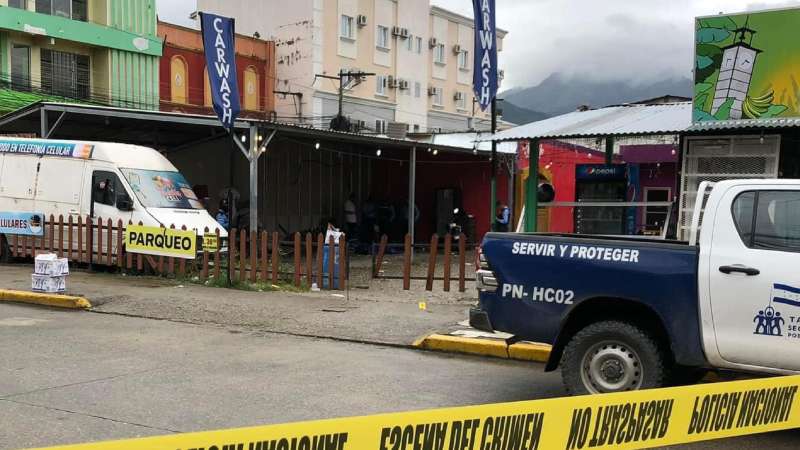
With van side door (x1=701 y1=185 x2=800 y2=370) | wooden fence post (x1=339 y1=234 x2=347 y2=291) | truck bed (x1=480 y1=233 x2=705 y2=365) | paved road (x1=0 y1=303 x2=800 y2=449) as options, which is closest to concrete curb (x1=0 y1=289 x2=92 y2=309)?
paved road (x1=0 y1=303 x2=800 y2=449)

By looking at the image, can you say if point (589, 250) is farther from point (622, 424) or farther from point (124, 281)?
point (124, 281)

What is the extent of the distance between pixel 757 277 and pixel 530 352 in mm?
3112

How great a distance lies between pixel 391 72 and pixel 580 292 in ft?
149

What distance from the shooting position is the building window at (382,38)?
48219 millimetres

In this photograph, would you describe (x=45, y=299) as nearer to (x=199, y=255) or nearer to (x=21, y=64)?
(x=199, y=255)

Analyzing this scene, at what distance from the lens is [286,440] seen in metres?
2.83

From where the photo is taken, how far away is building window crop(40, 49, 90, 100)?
100ft

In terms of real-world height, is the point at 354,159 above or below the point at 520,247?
above

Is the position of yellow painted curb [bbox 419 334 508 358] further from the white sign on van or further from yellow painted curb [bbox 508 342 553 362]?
the white sign on van

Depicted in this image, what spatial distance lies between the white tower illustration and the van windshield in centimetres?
1049

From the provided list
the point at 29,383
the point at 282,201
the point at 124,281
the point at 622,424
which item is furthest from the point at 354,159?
the point at 622,424

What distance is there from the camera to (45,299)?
35.0 ft

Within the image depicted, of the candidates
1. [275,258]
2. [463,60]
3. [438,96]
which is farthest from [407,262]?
[463,60]

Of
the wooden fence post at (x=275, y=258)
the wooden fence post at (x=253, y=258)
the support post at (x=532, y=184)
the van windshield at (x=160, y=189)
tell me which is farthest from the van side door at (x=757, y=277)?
the van windshield at (x=160, y=189)
